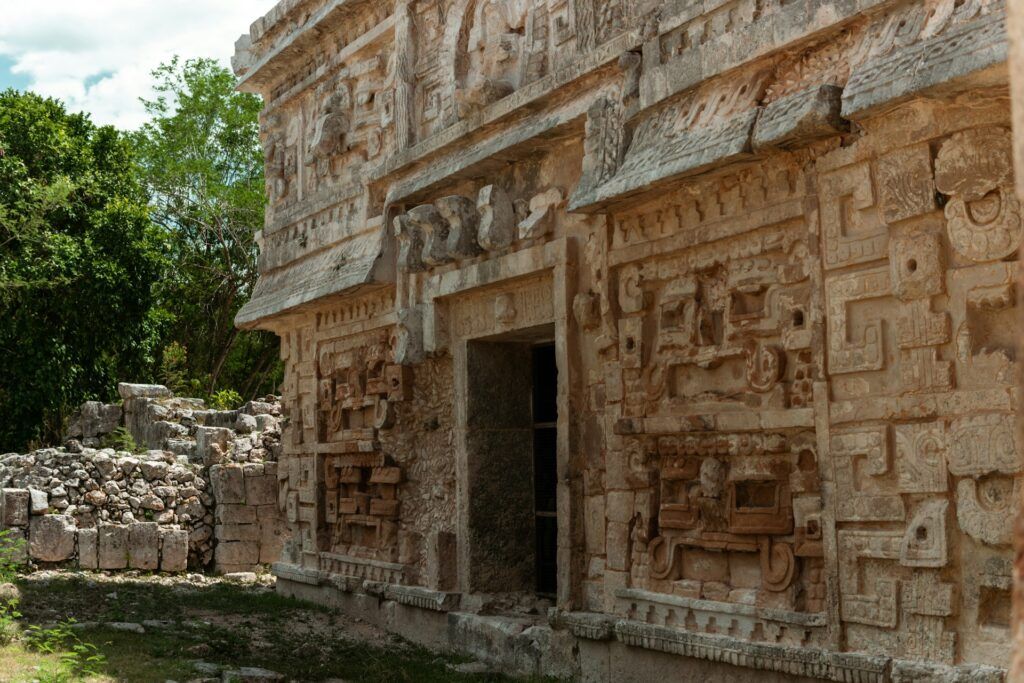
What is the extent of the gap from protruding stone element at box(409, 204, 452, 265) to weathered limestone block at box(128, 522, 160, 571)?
4845 mm

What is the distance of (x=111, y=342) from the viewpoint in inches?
682

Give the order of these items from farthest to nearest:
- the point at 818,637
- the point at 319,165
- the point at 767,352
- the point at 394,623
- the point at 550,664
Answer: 1. the point at 319,165
2. the point at 394,623
3. the point at 550,664
4. the point at 767,352
5. the point at 818,637

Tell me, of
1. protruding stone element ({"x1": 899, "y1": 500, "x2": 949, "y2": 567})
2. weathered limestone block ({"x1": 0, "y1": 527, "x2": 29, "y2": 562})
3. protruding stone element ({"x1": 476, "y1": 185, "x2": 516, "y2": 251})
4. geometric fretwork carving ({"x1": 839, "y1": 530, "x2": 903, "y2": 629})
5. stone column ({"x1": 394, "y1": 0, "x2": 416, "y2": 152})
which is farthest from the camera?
weathered limestone block ({"x1": 0, "y1": 527, "x2": 29, "y2": 562})

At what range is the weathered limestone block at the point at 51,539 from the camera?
10.2 metres

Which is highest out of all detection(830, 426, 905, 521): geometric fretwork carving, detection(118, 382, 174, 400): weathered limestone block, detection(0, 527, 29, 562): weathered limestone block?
detection(118, 382, 174, 400): weathered limestone block

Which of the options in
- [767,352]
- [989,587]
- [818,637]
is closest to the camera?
[989,587]

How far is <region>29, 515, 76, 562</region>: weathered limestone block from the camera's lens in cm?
1016

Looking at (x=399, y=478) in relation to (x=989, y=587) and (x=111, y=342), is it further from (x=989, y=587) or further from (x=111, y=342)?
(x=111, y=342)

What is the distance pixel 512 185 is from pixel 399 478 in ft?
7.49

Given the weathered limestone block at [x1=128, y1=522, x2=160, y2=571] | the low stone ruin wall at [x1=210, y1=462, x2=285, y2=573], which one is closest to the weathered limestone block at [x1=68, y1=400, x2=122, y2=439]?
the low stone ruin wall at [x1=210, y1=462, x2=285, y2=573]

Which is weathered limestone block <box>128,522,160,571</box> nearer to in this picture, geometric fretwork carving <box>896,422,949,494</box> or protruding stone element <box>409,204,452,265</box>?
protruding stone element <box>409,204,452,265</box>

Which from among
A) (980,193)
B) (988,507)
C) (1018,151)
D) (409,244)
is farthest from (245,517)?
(1018,151)

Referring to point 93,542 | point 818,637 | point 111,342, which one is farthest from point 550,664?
point 111,342

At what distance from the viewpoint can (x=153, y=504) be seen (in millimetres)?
10922
